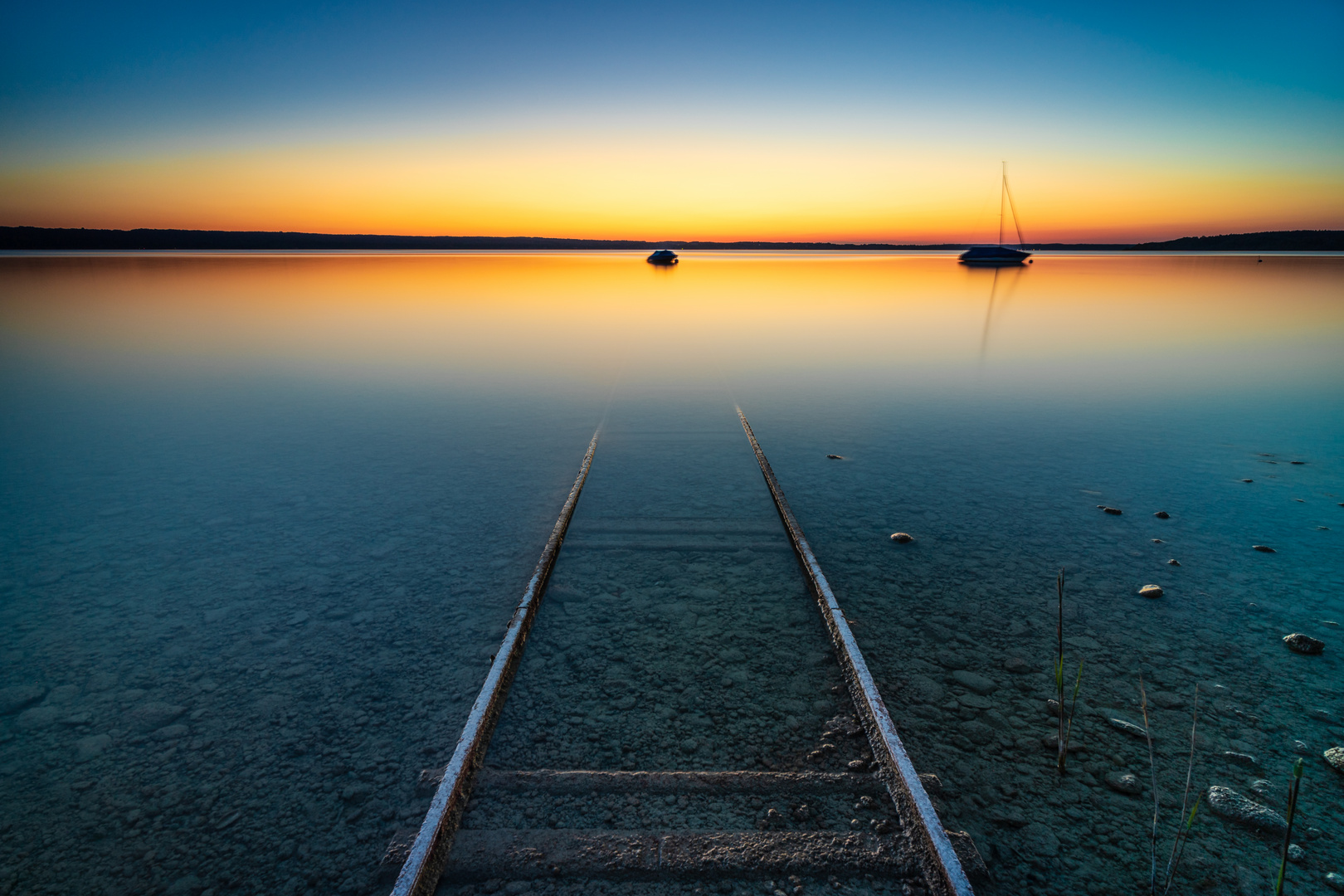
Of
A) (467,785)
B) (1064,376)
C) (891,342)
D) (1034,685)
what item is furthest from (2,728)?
(891,342)

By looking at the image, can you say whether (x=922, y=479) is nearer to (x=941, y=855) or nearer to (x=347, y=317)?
(x=941, y=855)

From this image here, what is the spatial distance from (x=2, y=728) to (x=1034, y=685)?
14.4 ft

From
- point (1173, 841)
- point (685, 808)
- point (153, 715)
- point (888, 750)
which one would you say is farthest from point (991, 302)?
point (153, 715)

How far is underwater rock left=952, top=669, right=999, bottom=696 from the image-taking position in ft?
9.93

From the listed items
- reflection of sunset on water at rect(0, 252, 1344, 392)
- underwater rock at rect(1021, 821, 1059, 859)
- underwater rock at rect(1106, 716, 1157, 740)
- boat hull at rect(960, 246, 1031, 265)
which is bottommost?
underwater rock at rect(1021, 821, 1059, 859)

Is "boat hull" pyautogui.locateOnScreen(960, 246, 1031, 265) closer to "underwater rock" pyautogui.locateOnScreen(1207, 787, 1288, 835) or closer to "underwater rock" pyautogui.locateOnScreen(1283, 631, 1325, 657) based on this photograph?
"underwater rock" pyautogui.locateOnScreen(1283, 631, 1325, 657)

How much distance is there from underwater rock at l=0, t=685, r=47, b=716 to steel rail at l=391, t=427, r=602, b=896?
6.37ft

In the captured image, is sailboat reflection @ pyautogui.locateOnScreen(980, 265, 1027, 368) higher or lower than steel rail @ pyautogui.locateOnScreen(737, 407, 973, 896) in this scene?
higher

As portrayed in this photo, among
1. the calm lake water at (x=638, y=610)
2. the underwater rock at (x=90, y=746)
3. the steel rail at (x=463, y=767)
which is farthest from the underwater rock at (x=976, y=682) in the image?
the underwater rock at (x=90, y=746)

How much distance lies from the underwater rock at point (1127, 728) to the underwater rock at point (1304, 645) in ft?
4.15

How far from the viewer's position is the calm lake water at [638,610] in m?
2.32

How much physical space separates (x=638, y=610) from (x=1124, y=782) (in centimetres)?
218

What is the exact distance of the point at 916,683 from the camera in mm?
3066

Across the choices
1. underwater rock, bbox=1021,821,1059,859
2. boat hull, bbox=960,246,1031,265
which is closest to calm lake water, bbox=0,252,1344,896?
underwater rock, bbox=1021,821,1059,859
